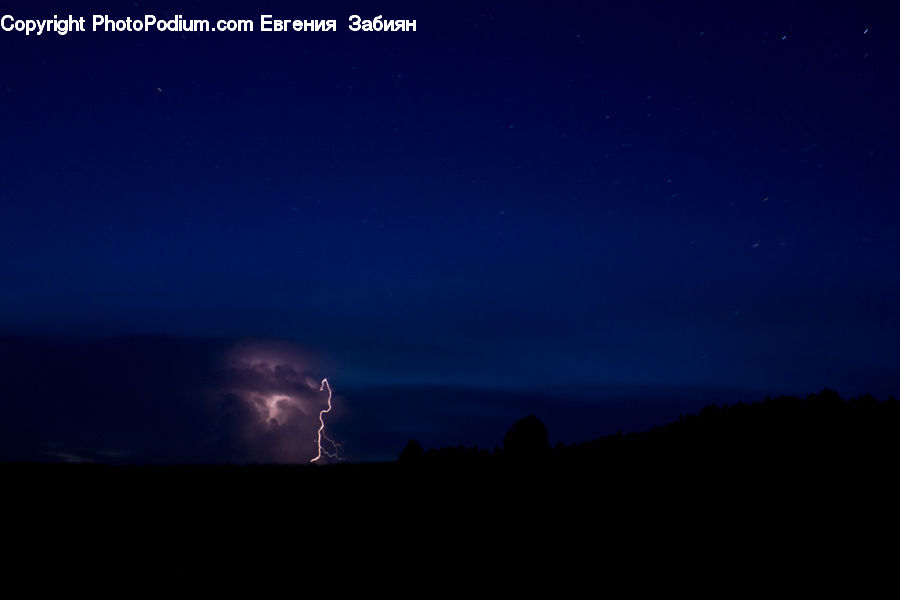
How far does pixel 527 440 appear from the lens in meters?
18.7

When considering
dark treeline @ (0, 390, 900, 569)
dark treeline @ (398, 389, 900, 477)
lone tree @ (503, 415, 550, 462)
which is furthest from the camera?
lone tree @ (503, 415, 550, 462)

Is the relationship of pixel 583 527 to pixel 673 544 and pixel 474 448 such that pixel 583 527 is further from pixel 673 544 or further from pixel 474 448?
pixel 474 448

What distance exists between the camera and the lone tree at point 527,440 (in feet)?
59.8

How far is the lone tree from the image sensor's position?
717 inches

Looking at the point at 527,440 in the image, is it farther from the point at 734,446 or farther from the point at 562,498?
the point at 734,446

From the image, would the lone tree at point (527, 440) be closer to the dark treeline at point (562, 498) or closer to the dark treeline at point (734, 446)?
the dark treeline at point (734, 446)

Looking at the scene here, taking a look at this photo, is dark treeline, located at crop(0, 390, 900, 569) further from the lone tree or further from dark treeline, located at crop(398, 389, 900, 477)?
the lone tree

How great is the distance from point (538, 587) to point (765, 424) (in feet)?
29.2

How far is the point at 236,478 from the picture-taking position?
15250mm

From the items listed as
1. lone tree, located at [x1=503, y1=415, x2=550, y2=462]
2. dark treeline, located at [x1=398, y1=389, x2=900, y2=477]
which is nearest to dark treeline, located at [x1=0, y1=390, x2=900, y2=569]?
dark treeline, located at [x1=398, y1=389, x2=900, y2=477]

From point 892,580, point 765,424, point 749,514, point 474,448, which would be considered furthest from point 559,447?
point 892,580

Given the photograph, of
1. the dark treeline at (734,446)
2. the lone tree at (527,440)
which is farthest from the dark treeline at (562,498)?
the lone tree at (527,440)

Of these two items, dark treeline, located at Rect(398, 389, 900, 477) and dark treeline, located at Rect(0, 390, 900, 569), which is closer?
dark treeline, located at Rect(0, 390, 900, 569)

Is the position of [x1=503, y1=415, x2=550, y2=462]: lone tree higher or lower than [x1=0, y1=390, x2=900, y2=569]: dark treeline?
higher
